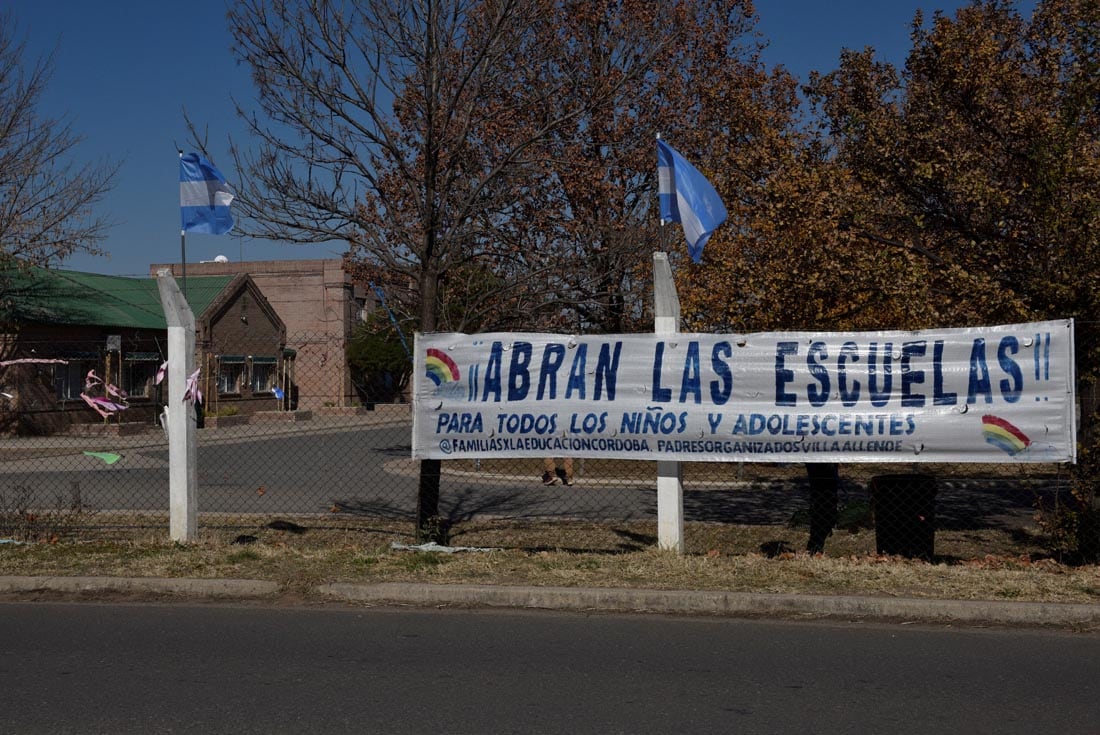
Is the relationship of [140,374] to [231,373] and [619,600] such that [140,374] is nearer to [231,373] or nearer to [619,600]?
[231,373]

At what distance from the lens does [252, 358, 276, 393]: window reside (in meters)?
40.5

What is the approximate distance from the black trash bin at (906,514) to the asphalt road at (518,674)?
7.18ft

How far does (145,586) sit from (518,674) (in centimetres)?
350

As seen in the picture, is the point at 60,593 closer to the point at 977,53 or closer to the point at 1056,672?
the point at 1056,672

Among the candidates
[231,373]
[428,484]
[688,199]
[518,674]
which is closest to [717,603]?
[518,674]

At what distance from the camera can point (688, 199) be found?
8930mm

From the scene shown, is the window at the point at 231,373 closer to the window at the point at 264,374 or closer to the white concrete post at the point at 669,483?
the window at the point at 264,374

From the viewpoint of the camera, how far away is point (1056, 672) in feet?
18.7

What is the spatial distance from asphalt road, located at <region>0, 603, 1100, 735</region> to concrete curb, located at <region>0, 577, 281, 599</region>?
1.09ft

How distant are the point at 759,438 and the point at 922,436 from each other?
4.02 feet

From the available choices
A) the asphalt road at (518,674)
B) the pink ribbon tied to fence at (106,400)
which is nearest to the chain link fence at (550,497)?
the pink ribbon tied to fence at (106,400)

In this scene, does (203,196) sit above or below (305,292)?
below

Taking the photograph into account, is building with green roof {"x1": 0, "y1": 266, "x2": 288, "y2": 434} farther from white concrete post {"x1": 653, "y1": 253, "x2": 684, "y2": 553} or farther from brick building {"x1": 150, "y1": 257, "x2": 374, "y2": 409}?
white concrete post {"x1": 653, "y1": 253, "x2": 684, "y2": 553}

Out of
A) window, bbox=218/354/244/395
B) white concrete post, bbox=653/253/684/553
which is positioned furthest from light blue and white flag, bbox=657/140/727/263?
window, bbox=218/354/244/395
